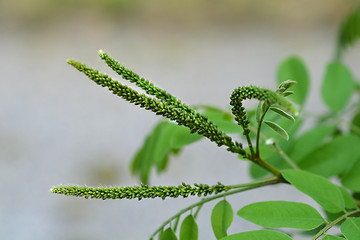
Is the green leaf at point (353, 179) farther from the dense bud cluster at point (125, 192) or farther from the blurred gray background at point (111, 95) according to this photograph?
the blurred gray background at point (111, 95)

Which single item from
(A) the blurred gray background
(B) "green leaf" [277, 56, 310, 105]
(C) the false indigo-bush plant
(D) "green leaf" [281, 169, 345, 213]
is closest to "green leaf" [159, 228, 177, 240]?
(C) the false indigo-bush plant

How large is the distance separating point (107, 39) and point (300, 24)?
0.84 m

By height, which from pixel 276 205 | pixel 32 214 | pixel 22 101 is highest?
pixel 22 101

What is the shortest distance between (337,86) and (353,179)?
0.20 m

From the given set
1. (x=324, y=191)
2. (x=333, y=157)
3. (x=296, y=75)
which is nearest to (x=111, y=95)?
(x=296, y=75)

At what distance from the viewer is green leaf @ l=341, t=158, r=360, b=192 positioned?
0.39m

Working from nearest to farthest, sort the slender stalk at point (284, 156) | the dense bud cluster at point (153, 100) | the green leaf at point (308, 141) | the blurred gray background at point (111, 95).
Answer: the dense bud cluster at point (153, 100)
the slender stalk at point (284, 156)
the green leaf at point (308, 141)
the blurred gray background at point (111, 95)

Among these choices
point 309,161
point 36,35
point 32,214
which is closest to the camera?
point 309,161

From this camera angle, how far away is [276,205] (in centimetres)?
32

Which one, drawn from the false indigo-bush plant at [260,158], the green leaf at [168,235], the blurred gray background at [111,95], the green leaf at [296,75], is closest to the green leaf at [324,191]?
the false indigo-bush plant at [260,158]

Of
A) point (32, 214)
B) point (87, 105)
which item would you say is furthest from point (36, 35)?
point (32, 214)

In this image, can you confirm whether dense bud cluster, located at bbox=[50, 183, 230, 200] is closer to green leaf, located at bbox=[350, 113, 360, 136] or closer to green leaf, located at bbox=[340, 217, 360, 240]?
green leaf, located at bbox=[340, 217, 360, 240]

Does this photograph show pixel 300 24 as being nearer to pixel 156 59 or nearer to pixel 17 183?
pixel 156 59

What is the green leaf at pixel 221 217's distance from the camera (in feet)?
1.06
